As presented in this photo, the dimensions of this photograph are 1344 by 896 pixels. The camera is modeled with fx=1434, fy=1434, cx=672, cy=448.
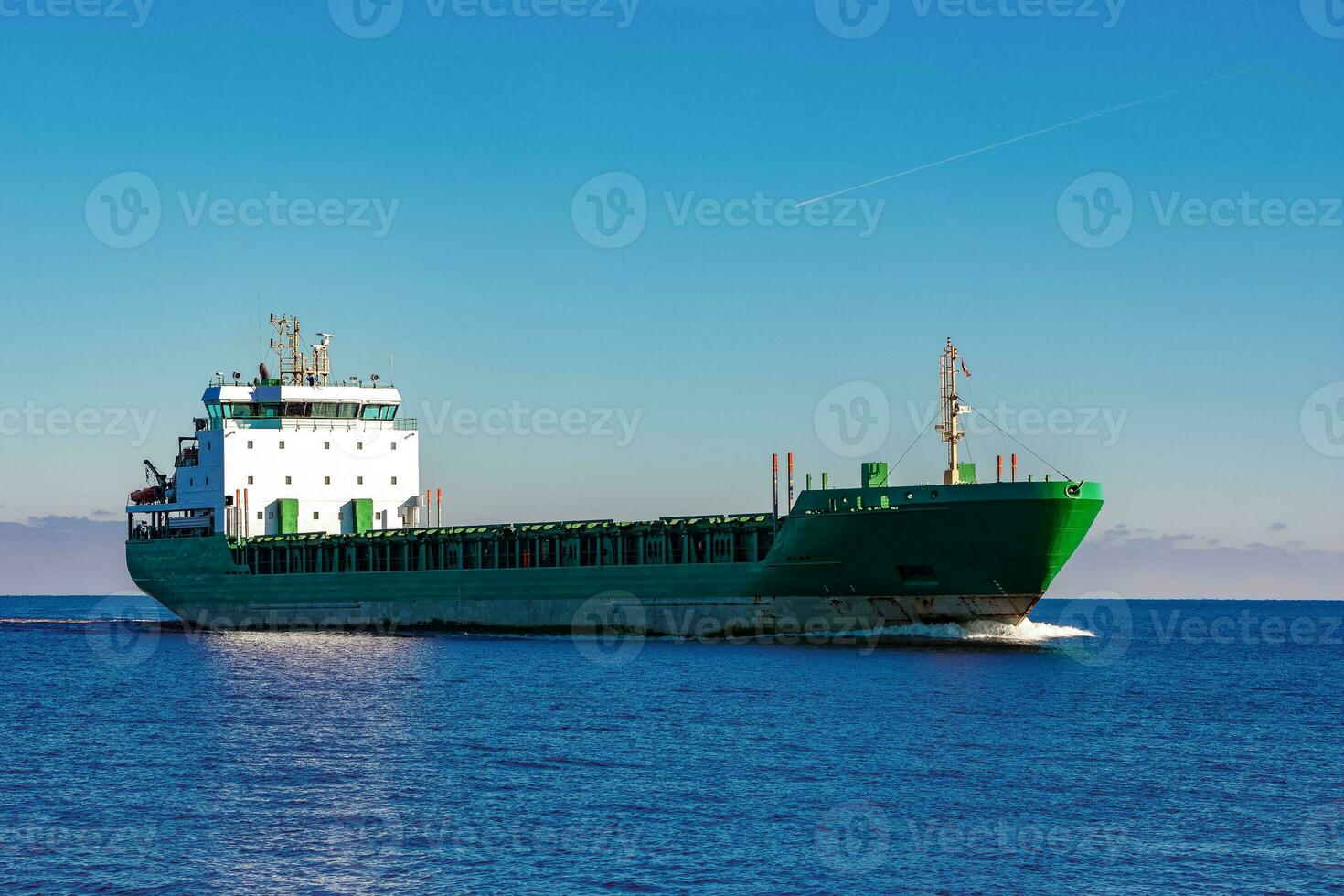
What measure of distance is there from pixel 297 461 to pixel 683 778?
48511 mm

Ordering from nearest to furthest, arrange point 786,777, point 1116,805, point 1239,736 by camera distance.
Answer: point 1116,805 < point 786,777 < point 1239,736

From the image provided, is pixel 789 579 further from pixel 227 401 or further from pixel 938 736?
pixel 227 401

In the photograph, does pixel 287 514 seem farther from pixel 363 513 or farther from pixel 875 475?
pixel 875 475

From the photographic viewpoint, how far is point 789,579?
5309cm

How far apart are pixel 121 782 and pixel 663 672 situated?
2182 cm

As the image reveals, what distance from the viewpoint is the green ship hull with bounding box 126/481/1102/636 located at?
161 ft

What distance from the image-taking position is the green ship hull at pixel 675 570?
1928 inches

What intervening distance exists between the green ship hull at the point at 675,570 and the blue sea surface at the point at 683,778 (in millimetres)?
2515

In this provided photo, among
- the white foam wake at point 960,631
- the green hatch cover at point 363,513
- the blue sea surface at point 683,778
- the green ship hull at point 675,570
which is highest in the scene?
the green hatch cover at point 363,513

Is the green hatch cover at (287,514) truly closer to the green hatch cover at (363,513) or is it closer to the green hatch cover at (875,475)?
the green hatch cover at (363,513)

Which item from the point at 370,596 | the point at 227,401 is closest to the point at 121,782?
the point at 370,596

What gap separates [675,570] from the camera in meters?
56.3

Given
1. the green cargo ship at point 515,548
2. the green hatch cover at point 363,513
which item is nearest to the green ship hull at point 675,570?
the green cargo ship at point 515,548

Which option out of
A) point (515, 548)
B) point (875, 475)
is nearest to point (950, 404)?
point (875, 475)
